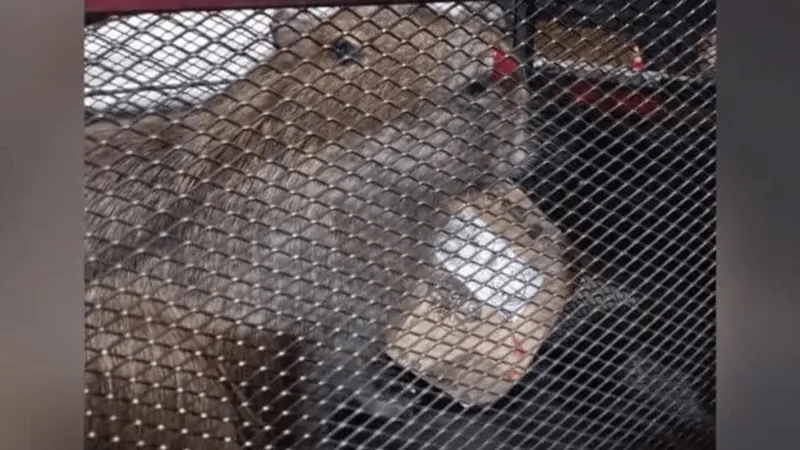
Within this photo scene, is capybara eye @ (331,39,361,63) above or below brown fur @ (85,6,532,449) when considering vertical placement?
above

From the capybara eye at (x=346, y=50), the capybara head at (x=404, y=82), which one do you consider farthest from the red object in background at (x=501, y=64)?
the capybara eye at (x=346, y=50)

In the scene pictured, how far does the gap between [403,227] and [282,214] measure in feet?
0.34

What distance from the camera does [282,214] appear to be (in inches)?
31.9

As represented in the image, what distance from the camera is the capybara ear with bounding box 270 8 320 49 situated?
0.78 meters

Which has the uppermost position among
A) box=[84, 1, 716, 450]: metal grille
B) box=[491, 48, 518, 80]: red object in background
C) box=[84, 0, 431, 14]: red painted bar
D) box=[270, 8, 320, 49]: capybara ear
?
box=[84, 0, 431, 14]: red painted bar

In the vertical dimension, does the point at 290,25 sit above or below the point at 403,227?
above
